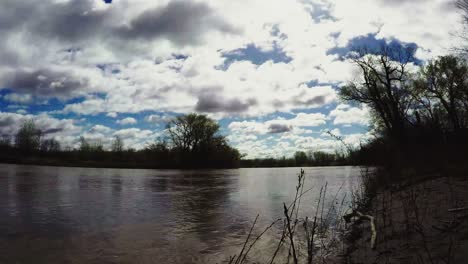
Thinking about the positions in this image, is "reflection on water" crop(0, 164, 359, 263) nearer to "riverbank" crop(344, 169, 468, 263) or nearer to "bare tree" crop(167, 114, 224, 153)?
"riverbank" crop(344, 169, 468, 263)

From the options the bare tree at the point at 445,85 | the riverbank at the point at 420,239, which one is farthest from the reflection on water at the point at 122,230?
the bare tree at the point at 445,85

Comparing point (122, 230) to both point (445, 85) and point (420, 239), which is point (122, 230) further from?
point (445, 85)

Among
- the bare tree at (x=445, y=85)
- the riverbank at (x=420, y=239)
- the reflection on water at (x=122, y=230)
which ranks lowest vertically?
the reflection on water at (x=122, y=230)

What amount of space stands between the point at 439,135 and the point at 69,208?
49.4 feet

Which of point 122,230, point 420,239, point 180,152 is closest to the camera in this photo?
point 420,239

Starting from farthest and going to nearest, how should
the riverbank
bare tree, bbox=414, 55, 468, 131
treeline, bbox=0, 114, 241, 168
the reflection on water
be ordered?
treeline, bbox=0, 114, 241, 168 → bare tree, bbox=414, 55, 468, 131 → the reflection on water → the riverbank

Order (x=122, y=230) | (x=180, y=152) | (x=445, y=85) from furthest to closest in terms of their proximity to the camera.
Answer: (x=180, y=152) < (x=445, y=85) < (x=122, y=230)

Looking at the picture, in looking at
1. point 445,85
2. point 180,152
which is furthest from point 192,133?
point 445,85

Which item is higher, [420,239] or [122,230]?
[420,239]

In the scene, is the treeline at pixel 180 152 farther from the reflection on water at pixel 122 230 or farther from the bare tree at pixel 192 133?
the reflection on water at pixel 122 230

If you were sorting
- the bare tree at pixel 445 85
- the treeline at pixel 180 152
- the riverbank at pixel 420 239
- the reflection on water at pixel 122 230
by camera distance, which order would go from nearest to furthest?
the riverbank at pixel 420 239 < the reflection on water at pixel 122 230 < the bare tree at pixel 445 85 < the treeline at pixel 180 152

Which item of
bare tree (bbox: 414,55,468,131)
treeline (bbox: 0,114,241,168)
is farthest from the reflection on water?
treeline (bbox: 0,114,241,168)

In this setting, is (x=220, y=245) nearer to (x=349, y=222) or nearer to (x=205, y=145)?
(x=349, y=222)

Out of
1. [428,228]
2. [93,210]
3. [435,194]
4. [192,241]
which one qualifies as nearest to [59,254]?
[192,241]
